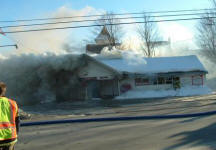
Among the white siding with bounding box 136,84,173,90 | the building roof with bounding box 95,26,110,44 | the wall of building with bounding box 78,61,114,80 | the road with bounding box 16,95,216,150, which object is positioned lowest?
the road with bounding box 16,95,216,150

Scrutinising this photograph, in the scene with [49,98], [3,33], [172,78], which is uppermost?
[3,33]

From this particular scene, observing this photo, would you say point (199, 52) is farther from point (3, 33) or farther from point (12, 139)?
point (12, 139)

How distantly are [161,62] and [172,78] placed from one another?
10.7 feet

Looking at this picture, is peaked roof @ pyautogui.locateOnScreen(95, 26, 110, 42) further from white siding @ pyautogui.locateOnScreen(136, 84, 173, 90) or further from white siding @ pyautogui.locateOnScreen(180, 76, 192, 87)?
white siding @ pyautogui.locateOnScreen(180, 76, 192, 87)

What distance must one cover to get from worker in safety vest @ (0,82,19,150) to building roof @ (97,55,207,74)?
2245cm

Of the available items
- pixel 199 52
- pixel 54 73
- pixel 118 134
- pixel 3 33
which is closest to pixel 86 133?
pixel 118 134

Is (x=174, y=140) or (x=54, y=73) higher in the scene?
(x=54, y=73)

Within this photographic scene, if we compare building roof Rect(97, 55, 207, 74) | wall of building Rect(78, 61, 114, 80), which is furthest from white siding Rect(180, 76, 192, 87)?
wall of building Rect(78, 61, 114, 80)

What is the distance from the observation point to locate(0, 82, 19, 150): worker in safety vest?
3.47 m

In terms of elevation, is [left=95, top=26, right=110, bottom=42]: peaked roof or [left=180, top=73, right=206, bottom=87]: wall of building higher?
[left=95, top=26, right=110, bottom=42]: peaked roof

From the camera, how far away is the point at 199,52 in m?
50.3

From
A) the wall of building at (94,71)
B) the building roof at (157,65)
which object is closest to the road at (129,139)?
the wall of building at (94,71)

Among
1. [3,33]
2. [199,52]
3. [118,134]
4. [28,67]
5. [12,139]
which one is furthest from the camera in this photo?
[199,52]

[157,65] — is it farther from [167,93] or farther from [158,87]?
[167,93]
